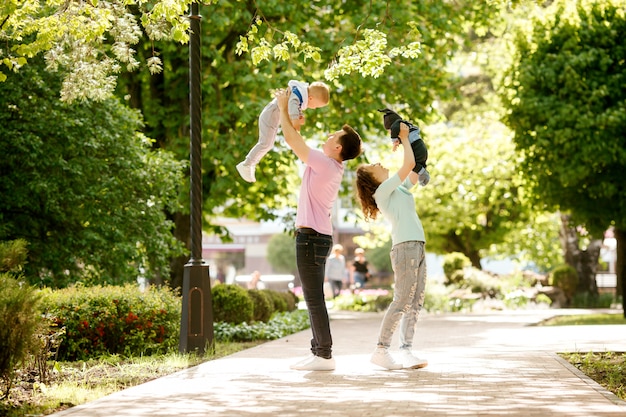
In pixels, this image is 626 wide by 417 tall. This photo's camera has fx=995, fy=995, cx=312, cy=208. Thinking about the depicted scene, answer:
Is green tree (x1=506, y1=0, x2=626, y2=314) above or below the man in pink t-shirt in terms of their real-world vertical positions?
above

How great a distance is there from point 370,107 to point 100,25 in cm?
1224

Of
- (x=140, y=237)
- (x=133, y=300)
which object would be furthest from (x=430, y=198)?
(x=133, y=300)

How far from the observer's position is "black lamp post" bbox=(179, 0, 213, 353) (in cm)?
1155

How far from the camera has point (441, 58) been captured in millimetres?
23516

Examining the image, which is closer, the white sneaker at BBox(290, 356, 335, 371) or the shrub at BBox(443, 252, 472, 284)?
the white sneaker at BBox(290, 356, 335, 371)

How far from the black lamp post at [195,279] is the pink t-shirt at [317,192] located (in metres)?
2.74

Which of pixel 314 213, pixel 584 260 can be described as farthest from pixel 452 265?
pixel 314 213

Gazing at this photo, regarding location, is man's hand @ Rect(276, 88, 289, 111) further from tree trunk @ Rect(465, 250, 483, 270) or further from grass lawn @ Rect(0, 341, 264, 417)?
tree trunk @ Rect(465, 250, 483, 270)

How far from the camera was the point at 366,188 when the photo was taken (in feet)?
31.9

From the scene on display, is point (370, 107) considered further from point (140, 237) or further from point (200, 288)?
point (200, 288)

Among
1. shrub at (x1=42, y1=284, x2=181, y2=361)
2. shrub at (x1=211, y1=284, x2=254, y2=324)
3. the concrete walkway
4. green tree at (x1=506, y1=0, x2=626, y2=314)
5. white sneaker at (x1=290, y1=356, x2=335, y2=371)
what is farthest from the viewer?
green tree at (x1=506, y1=0, x2=626, y2=314)

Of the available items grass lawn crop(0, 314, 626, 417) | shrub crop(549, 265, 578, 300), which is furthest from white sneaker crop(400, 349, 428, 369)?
shrub crop(549, 265, 578, 300)

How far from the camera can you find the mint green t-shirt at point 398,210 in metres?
9.43

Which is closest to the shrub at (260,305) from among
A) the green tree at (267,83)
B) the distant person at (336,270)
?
the green tree at (267,83)
